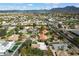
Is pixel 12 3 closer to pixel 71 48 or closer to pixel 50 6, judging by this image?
pixel 50 6

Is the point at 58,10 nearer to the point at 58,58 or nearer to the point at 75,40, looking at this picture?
the point at 75,40

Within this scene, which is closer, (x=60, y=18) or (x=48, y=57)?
(x=48, y=57)

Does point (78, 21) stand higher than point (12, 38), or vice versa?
point (78, 21)

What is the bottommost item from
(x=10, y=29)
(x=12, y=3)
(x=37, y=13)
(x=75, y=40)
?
(x=75, y=40)

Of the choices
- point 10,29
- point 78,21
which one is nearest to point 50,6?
point 78,21

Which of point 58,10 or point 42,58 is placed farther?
point 58,10

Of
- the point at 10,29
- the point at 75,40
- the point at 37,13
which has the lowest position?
the point at 75,40

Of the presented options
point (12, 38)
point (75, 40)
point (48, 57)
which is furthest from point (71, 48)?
point (12, 38)

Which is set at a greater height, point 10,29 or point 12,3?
point 12,3
